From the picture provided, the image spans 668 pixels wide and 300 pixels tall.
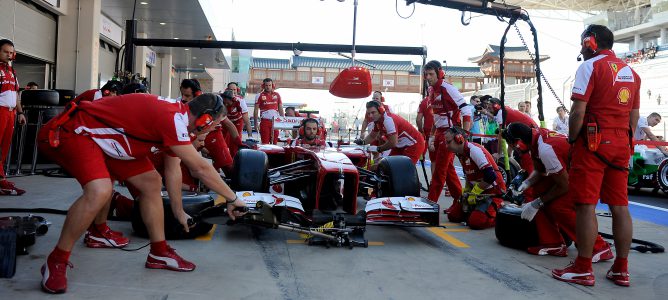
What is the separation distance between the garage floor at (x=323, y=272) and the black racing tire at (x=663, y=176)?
487 centimetres

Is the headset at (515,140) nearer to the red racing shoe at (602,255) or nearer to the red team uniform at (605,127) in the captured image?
the red team uniform at (605,127)

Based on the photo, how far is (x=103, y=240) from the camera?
4.02 meters

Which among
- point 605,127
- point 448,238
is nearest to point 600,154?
point 605,127

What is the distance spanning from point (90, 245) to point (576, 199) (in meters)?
3.42

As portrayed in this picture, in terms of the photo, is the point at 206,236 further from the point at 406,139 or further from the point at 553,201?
the point at 406,139

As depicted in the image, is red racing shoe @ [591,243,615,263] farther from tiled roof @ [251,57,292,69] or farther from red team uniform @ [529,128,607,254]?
tiled roof @ [251,57,292,69]

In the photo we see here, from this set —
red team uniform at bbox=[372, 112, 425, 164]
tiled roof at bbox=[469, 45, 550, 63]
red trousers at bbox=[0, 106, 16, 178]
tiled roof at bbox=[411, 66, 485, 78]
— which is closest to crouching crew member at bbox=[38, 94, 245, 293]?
red trousers at bbox=[0, 106, 16, 178]

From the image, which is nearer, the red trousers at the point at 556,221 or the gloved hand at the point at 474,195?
the red trousers at the point at 556,221

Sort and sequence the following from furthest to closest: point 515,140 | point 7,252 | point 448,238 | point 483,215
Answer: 1. point 483,215
2. point 448,238
3. point 515,140
4. point 7,252

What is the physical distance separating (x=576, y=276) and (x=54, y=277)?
10.3ft

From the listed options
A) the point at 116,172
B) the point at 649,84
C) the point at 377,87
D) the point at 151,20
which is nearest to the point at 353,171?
the point at 116,172

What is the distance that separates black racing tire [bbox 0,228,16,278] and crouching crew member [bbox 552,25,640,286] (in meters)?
3.37

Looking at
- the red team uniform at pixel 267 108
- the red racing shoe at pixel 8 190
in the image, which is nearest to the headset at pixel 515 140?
the red racing shoe at pixel 8 190

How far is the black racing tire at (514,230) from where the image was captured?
445cm
